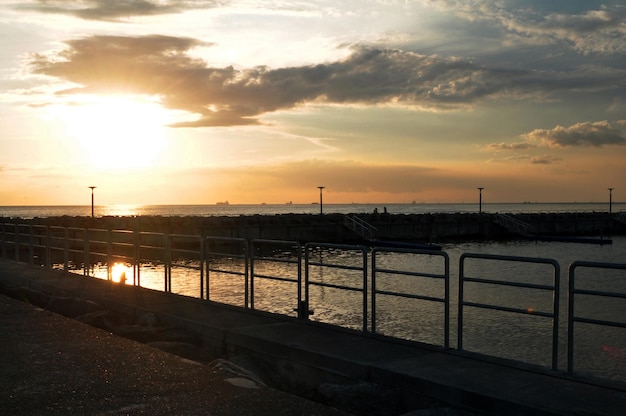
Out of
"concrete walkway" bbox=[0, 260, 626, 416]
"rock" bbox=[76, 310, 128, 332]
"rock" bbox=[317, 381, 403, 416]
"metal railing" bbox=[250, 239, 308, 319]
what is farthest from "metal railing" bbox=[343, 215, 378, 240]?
"rock" bbox=[317, 381, 403, 416]

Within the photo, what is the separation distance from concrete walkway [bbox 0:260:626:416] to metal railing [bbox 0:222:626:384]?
2.38 feet

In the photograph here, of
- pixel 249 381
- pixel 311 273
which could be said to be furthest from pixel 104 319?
pixel 311 273

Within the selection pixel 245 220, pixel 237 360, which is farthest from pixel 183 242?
pixel 237 360

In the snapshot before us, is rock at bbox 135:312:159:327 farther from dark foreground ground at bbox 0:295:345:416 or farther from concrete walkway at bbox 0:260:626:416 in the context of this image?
dark foreground ground at bbox 0:295:345:416

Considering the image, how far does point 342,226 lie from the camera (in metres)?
70.3

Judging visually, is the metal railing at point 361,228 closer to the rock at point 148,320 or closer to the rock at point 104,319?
the rock at point 104,319

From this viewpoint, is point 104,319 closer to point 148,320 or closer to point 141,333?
point 148,320

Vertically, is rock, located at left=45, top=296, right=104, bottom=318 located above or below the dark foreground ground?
below

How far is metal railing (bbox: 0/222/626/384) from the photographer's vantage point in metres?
7.76

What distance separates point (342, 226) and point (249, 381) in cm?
6329

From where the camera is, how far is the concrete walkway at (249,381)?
612 cm

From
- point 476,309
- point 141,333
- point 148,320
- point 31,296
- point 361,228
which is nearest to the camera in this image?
point 141,333

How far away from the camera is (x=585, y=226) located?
317 feet

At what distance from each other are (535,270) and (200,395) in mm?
37953
